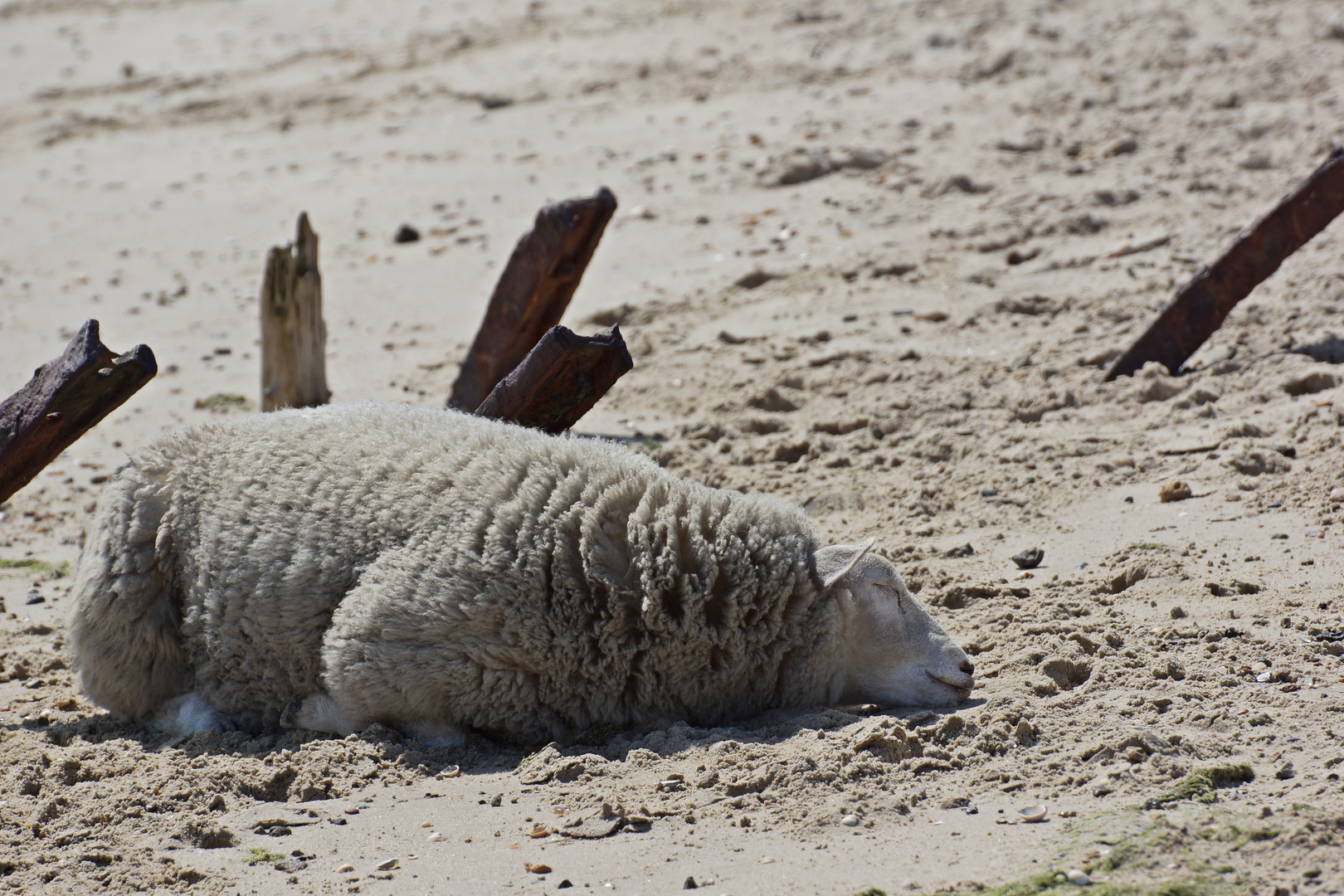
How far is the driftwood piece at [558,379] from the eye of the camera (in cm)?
518

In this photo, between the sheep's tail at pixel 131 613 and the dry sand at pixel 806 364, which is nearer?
the dry sand at pixel 806 364

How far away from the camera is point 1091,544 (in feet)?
17.5

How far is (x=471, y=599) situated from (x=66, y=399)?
1.74 metres

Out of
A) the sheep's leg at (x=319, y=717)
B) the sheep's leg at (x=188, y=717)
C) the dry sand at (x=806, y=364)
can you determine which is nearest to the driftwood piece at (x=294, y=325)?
the dry sand at (x=806, y=364)

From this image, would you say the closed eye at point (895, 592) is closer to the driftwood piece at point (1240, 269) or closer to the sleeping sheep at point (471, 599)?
the sleeping sheep at point (471, 599)

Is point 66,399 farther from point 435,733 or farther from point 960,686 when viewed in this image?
point 960,686

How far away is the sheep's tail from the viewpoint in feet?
15.6

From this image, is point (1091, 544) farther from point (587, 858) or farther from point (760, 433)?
point (587, 858)

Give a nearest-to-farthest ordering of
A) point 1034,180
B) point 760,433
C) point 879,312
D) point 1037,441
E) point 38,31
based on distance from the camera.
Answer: point 1037,441
point 760,433
point 879,312
point 1034,180
point 38,31

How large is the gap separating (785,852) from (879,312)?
505 centimetres

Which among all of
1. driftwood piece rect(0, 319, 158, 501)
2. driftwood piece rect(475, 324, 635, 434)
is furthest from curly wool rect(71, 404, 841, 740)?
driftwood piece rect(475, 324, 635, 434)

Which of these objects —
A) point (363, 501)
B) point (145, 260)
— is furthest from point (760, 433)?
point (145, 260)

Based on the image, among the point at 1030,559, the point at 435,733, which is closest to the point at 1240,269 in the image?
the point at 1030,559

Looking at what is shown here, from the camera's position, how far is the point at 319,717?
4.43 metres
